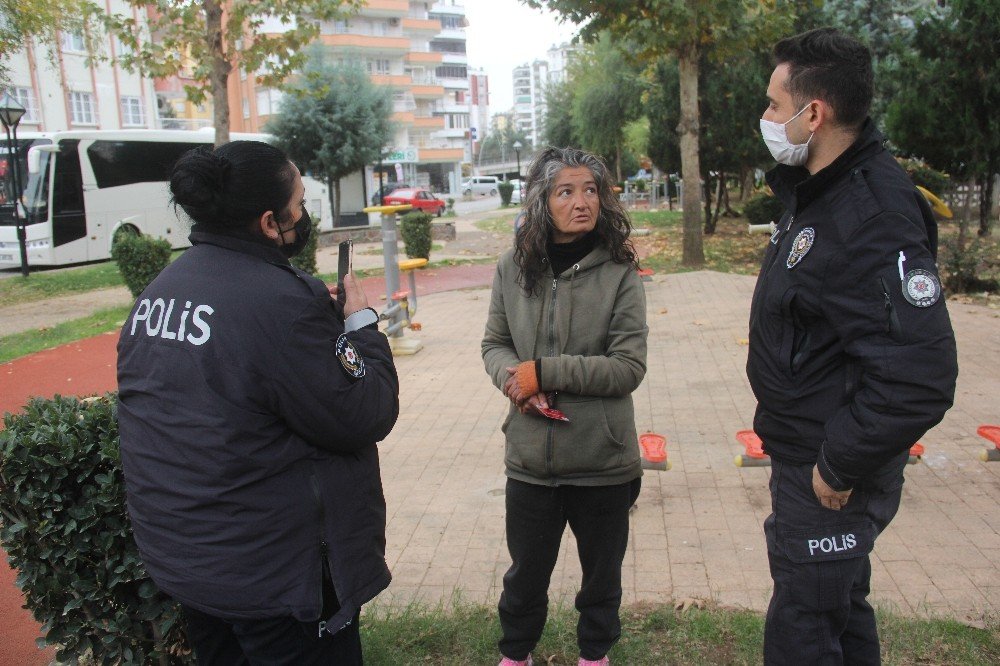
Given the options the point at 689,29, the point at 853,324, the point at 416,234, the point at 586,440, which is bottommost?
the point at 416,234

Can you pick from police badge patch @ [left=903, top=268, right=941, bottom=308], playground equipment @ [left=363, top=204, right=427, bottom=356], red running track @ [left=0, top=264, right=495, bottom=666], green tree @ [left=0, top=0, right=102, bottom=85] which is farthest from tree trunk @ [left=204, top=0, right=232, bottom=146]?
police badge patch @ [left=903, top=268, right=941, bottom=308]

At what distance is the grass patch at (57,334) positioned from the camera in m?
9.84

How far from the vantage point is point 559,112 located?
186 feet

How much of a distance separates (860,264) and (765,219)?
57.0ft

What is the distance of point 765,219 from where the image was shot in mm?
18391

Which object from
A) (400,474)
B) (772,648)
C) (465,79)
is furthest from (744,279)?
(465,79)

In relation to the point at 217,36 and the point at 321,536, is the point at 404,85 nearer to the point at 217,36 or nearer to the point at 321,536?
the point at 217,36

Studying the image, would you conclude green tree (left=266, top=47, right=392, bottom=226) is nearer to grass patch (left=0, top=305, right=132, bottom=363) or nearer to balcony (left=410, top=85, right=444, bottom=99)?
grass patch (left=0, top=305, right=132, bottom=363)

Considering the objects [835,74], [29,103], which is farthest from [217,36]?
[29,103]

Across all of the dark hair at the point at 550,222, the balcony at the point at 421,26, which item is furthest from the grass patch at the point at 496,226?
the balcony at the point at 421,26

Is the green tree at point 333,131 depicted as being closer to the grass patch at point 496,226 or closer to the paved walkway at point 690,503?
the grass patch at point 496,226

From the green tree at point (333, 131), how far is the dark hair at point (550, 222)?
29.6 metres

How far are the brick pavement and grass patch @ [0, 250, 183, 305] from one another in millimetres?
10597

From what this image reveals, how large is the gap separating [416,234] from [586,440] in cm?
1421
